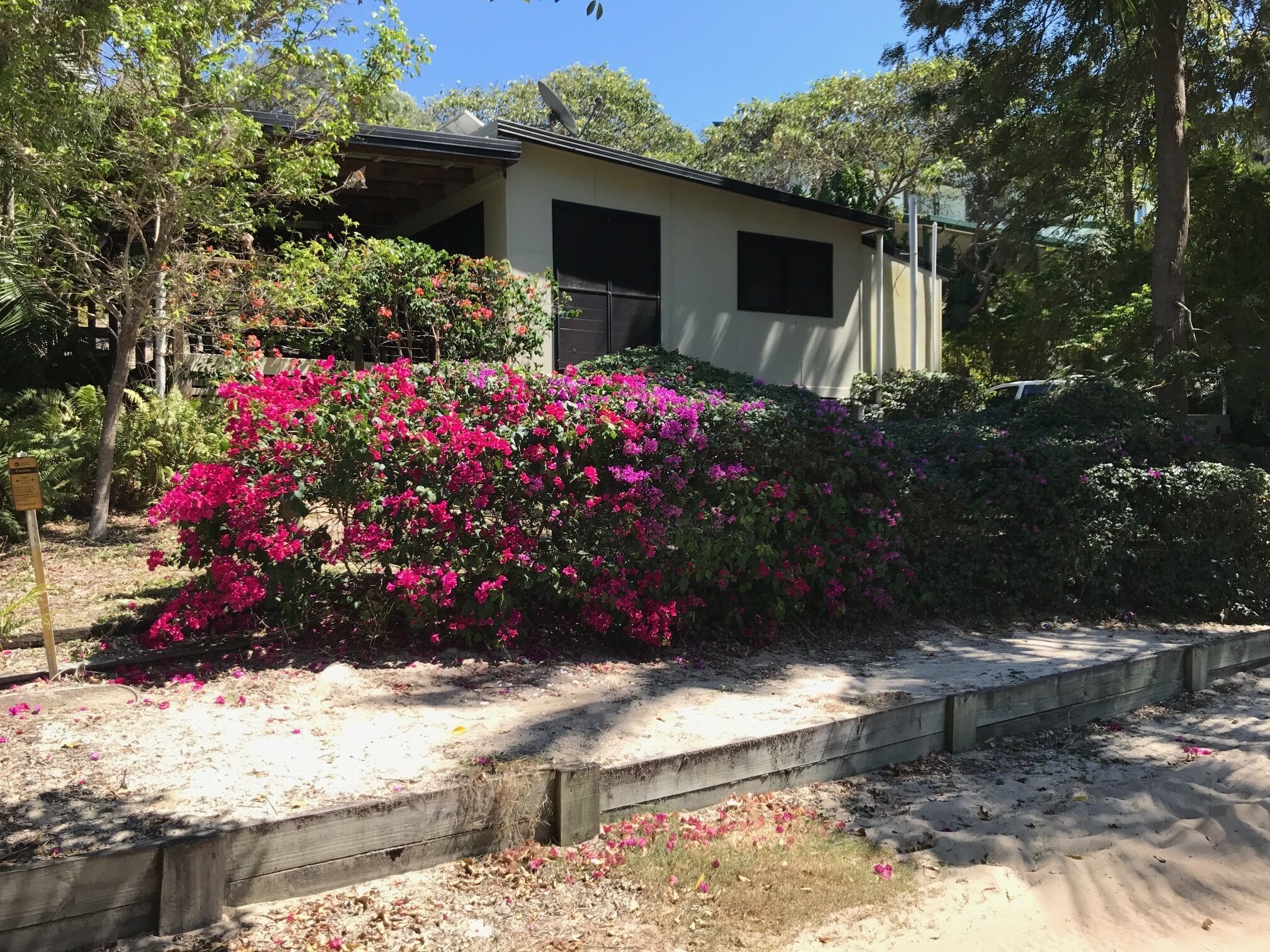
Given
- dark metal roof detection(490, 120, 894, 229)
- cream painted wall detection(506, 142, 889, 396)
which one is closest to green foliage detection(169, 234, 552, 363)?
cream painted wall detection(506, 142, 889, 396)

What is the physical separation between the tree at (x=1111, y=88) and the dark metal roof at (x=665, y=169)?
7.92 feet

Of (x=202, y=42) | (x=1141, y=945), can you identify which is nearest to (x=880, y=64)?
(x=202, y=42)

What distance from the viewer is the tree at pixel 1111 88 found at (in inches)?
437

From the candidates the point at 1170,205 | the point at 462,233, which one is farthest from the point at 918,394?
the point at 462,233

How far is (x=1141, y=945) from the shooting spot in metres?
3.70

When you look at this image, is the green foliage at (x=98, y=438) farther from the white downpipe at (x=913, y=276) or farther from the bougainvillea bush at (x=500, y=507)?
the white downpipe at (x=913, y=276)

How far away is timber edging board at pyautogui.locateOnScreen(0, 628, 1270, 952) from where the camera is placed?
309 centimetres

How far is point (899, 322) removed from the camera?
58.1ft

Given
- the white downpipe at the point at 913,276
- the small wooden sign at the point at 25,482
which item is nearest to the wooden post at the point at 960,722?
the small wooden sign at the point at 25,482

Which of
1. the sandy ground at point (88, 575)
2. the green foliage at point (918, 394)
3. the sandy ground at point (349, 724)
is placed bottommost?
the sandy ground at point (349, 724)

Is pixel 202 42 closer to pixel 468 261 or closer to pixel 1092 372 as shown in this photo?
pixel 468 261

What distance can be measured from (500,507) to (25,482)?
97.9 inches

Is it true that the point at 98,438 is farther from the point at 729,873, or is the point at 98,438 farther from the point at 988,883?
the point at 988,883

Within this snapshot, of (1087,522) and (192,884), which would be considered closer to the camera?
(192,884)
